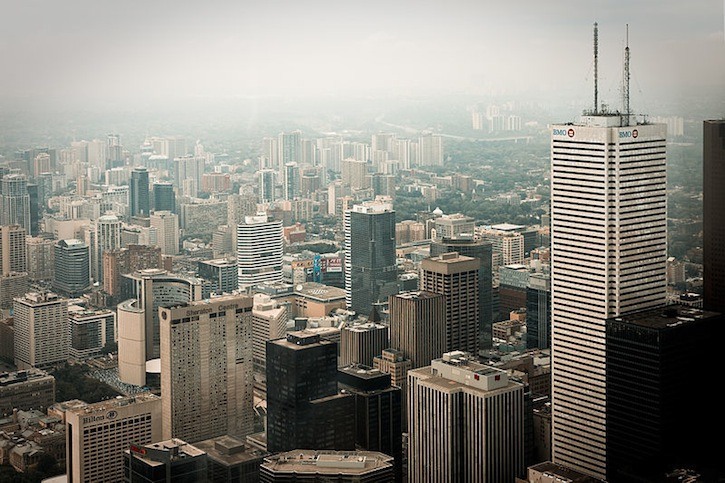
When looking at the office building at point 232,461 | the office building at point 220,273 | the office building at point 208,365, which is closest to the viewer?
the office building at point 232,461

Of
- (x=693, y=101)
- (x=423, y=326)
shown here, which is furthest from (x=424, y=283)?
(x=693, y=101)

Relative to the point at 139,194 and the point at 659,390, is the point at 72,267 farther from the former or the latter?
the point at 659,390

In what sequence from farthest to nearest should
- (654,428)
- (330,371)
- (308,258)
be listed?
1. (308,258)
2. (330,371)
3. (654,428)

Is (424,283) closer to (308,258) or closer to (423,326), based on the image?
(423,326)

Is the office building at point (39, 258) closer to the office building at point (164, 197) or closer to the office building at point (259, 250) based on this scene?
the office building at point (164, 197)

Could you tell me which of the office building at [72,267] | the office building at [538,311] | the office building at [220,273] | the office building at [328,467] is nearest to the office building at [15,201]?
the office building at [72,267]

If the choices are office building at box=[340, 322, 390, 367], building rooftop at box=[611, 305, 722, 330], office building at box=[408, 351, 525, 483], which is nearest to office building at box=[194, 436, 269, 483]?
office building at box=[408, 351, 525, 483]
